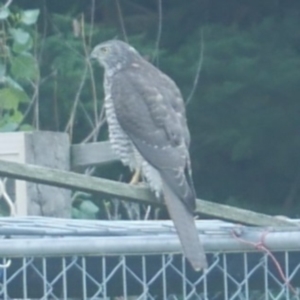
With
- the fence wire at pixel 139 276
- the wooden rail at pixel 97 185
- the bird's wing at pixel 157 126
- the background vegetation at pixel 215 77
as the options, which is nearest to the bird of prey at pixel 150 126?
the bird's wing at pixel 157 126

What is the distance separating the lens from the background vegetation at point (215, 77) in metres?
8.38

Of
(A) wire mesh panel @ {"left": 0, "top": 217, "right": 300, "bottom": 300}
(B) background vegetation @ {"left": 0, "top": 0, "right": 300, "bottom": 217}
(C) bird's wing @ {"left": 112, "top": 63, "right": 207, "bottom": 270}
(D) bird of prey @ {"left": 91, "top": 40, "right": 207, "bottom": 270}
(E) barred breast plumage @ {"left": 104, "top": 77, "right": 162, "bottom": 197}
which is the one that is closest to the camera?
(A) wire mesh panel @ {"left": 0, "top": 217, "right": 300, "bottom": 300}

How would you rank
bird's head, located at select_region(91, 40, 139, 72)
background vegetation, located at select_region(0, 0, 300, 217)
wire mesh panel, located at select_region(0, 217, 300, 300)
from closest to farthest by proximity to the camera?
wire mesh panel, located at select_region(0, 217, 300, 300)
bird's head, located at select_region(91, 40, 139, 72)
background vegetation, located at select_region(0, 0, 300, 217)

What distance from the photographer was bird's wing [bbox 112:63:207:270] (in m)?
4.64

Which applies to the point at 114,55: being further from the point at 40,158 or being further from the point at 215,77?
Answer: the point at 215,77

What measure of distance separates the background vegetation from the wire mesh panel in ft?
11.8

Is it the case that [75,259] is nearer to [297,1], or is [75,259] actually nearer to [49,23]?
[49,23]

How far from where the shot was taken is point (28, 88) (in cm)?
786

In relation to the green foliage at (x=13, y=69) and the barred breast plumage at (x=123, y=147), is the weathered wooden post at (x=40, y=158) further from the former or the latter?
the green foliage at (x=13, y=69)

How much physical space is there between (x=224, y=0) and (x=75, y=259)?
18.8 feet

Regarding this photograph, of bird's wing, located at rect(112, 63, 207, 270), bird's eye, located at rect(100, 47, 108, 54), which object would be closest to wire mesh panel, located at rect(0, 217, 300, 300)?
bird's wing, located at rect(112, 63, 207, 270)

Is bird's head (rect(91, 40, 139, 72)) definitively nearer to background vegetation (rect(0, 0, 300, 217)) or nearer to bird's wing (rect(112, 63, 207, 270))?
bird's wing (rect(112, 63, 207, 270))

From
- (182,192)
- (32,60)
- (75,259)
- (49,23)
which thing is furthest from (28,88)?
(75,259)

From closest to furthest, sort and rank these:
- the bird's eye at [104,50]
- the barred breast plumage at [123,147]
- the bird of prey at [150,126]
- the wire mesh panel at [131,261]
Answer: the wire mesh panel at [131,261] < the bird of prey at [150,126] < the barred breast plumage at [123,147] < the bird's eye at [104,50]
